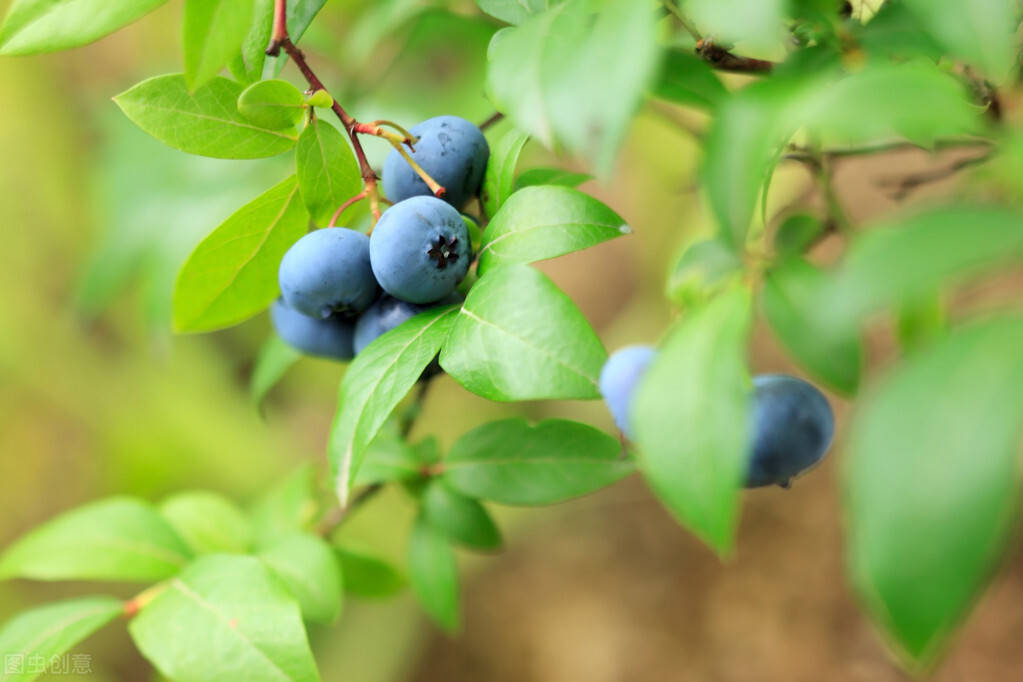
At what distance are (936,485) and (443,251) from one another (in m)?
0.33

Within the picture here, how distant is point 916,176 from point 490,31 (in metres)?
0.47

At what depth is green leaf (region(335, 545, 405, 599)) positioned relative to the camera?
840 millimetres

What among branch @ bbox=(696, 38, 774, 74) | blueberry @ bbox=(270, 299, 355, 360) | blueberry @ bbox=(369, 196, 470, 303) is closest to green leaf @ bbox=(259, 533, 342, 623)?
blueberry @ bbox=(270, 299, 355, 360)

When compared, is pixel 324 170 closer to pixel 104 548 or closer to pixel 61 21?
pixel 61 21

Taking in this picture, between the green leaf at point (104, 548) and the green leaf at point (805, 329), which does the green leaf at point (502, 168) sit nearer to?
the green leaf at point (805, 329)

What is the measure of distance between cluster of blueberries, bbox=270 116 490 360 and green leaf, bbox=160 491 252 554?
341mm

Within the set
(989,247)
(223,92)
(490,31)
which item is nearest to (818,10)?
(989,247)

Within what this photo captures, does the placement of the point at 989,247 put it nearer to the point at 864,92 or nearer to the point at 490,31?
the point at 864,92

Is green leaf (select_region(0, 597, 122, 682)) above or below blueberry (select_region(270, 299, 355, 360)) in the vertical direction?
below

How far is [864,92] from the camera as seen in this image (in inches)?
12.2

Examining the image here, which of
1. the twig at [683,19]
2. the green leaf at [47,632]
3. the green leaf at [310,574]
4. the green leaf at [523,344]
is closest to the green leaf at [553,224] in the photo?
the green leaf at [523,344]

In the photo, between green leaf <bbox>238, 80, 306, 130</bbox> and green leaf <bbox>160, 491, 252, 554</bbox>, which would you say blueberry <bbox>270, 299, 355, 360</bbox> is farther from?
green leaf <bbox>160, 491, 252, 554</bbox>

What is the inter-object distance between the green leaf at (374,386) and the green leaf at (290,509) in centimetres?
41

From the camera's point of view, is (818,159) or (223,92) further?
(818,159)
